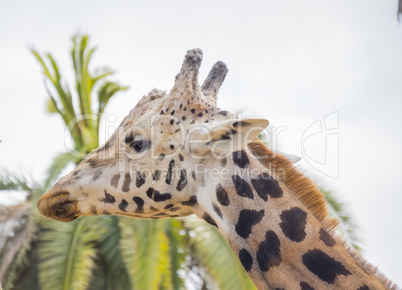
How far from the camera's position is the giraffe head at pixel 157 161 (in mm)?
Result: 3719

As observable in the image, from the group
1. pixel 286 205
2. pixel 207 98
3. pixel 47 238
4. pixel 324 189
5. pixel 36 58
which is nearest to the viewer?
pixel 286 205

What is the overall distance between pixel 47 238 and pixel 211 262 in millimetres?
4326

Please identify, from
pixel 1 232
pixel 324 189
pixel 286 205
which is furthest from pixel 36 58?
pixel 286 205

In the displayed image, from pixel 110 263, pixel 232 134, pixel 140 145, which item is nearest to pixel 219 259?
pixel 110 263

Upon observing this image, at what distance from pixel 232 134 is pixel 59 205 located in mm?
1614

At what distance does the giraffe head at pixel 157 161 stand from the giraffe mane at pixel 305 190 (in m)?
0.37

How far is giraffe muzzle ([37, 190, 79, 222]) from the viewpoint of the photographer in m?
4.07

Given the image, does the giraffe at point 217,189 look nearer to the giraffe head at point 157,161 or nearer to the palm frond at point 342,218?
the giraffe head at point 157,161

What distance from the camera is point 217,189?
142 inches

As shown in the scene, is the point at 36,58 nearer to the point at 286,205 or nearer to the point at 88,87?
the point at 88,87

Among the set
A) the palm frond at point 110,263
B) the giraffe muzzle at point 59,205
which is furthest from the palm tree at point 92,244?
the giraffe muzzle at point 59,205

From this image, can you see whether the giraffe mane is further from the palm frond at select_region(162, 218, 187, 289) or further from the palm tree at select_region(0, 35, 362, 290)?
the palm frond at select_region(162, 218, 187, 289)

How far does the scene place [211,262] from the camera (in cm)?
1027

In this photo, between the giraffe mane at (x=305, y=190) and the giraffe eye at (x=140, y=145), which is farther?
the giraffe eye at (x=140, y=145)
